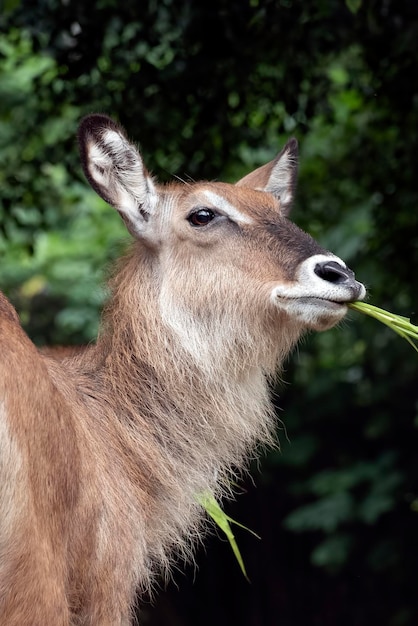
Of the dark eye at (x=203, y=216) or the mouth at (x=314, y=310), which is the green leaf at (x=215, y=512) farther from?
the dark eye at (x=203, y=216)

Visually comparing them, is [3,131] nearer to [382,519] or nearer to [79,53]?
[79,53]

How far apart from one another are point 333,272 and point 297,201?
13.4ft

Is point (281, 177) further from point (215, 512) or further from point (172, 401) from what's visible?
point (215, 512)

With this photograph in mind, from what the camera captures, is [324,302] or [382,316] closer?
[324,302]

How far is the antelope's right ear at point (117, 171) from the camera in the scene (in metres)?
5.55

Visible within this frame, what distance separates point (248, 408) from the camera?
18.5 feet

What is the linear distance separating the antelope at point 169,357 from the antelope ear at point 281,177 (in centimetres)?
41

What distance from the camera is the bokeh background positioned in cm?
734

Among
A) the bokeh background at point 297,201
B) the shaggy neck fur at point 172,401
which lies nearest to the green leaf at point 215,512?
the shaggy neck fur at point 172,401

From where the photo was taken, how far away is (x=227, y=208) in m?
5.63

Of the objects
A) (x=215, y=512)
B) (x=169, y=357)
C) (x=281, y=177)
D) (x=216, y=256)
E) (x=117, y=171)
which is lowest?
(x=215, y=512)

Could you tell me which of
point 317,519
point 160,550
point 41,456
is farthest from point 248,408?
point 317,519

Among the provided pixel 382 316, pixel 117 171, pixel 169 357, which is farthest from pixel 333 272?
pixel 117 171

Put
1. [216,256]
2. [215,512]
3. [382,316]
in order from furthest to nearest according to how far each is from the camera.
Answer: [215,512] < [216,256] < [382,316]
